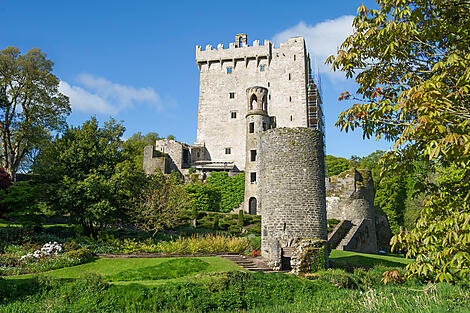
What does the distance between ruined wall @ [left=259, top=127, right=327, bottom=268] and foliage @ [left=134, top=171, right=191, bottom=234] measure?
8334mm

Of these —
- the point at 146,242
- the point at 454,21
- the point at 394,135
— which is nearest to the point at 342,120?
the point at 394,135

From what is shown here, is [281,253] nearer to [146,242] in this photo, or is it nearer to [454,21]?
[146,242]

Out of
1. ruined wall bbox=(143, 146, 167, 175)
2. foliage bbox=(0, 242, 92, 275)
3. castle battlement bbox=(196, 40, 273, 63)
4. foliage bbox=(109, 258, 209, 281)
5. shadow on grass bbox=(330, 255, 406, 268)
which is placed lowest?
shadow on grass bbox=(330, 255, 406, 268)

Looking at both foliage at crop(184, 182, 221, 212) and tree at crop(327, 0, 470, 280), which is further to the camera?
foliage at crop(184, 182, 221, 212)

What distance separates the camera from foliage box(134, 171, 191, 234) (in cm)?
2423

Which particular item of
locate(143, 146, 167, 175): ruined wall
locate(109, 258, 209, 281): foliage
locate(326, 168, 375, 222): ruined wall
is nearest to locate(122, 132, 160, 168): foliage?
locate(143, 146, 167, 175): ruined wall

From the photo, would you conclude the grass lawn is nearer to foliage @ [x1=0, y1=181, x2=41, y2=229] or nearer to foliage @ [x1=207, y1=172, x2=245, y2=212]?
foliage @ [x1=0, y1=181, x2=41, y2=229]

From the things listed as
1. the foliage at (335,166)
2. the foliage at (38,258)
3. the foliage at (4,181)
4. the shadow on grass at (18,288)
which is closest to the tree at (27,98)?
the foliage at (4,181)

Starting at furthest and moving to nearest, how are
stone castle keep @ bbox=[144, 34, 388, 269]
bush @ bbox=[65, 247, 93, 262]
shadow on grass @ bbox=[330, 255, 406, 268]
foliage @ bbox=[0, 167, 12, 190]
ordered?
stone castle keep @ bbox=[144, 34, 388, 269] < foliage @ bbox=[0, 167, 12, 190] < shadow on grass @ bbox=[330, 255, 406, 268] < bush @ bbox=[65, 247, 93, 262]

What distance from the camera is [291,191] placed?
18656mm

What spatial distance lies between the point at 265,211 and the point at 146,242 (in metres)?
7.73

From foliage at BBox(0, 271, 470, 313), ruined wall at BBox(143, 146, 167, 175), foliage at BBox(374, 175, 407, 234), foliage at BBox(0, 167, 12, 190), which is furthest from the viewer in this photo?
ruined wall at BBox(143, 146, 167, 175)

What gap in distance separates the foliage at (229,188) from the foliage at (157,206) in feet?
42.6

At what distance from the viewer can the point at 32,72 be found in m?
31.5
